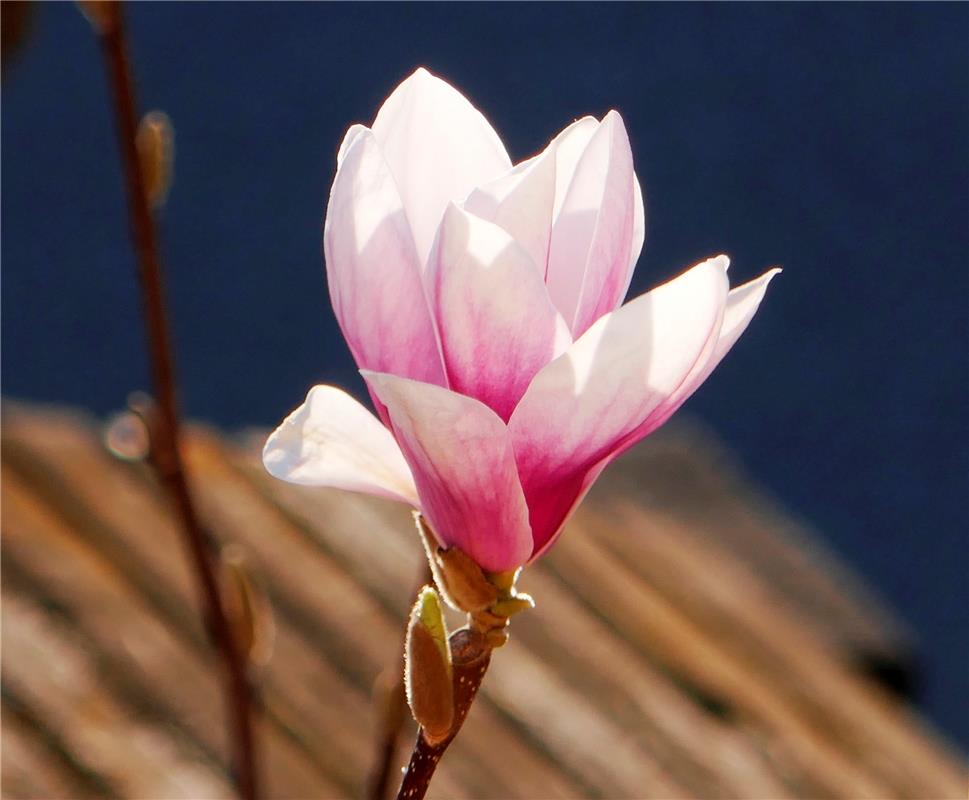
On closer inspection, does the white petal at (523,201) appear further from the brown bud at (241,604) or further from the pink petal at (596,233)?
the brown bud at (241,604)

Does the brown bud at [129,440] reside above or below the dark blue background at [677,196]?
below

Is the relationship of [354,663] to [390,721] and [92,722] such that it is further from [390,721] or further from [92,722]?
[390,721]

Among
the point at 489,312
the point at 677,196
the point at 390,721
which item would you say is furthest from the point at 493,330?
the point at 677,196

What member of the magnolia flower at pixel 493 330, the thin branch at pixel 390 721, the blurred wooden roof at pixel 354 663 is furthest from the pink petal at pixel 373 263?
the blurred wooden roof at pixel 354 663

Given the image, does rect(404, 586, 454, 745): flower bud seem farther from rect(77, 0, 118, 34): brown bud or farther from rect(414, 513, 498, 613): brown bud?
rect(77, 0, 118, 34): brown bud

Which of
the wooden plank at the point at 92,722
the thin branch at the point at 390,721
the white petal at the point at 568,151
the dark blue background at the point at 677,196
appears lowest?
the thin branch at the point at 390,721

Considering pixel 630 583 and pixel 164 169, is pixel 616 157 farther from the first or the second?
pixel 630 583
